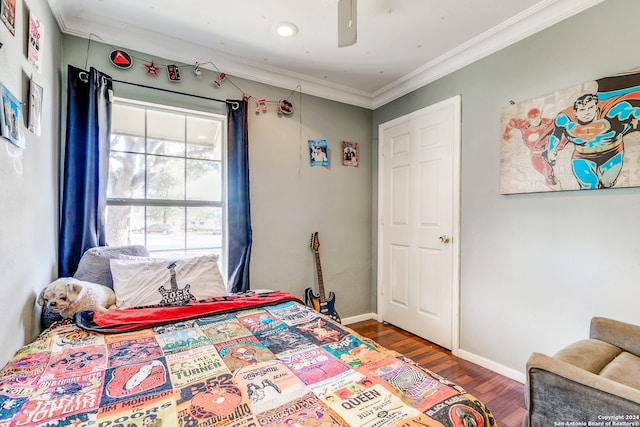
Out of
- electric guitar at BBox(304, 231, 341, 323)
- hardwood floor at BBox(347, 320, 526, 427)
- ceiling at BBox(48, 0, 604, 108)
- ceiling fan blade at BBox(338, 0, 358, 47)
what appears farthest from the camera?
electric guitar at BBox(304, 231, 341, 323)

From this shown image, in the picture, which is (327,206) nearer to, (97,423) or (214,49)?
(214,49)

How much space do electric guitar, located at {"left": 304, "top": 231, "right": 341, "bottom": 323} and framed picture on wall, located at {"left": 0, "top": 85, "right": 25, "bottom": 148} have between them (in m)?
2.16

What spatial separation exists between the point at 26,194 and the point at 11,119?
14.9 inches

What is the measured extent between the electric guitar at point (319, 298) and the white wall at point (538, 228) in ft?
3.80

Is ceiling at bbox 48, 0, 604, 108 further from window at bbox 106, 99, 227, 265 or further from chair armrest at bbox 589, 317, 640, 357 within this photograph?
chair armrest at bbox 589, 317, 640, 357

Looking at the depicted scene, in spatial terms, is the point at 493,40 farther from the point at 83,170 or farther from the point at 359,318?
the point at 83,170

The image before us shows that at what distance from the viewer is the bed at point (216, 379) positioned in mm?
846

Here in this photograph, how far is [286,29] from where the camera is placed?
6.93 ft

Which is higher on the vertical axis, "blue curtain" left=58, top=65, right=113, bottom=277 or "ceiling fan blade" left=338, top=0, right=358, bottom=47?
"ceiling fan blade" left=338, top=0, right=358, bottom=47

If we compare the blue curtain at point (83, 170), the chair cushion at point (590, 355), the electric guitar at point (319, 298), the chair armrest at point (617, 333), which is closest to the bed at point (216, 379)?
the blue curtain at point (83, 170)

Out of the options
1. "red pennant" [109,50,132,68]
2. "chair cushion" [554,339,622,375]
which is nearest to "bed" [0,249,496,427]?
"chair cushion" [554,339,622,375]

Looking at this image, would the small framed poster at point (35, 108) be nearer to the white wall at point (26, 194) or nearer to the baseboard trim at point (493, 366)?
the white wall at point (26, 194)

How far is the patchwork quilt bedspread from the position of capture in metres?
0.85

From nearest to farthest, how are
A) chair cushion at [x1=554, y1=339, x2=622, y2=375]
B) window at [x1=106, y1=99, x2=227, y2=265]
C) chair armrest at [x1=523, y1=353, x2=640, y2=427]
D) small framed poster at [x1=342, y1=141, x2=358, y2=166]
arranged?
chair armrest at [x1=523, y1=353, x2=640, y2=427] < chair cushion at [x1=554, y1=339, x2=622, y2=375] < window at [x1=106, y1=99, x2=227, y2=265] < small framed poster at [x1=342, y1=141, x2=358, y2=166]
